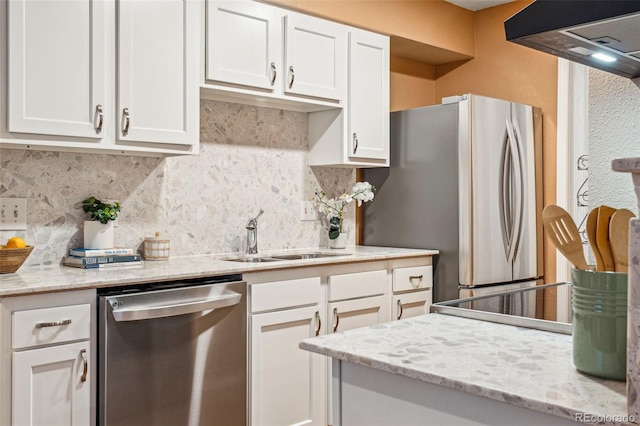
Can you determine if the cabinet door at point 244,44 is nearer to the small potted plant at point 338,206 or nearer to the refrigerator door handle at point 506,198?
the small potted plant at point 338,206

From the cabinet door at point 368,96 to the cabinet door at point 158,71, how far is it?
1.08 metres

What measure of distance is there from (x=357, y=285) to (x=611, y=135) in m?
1.77

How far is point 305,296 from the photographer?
3.00m

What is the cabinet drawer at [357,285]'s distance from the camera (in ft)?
10.3

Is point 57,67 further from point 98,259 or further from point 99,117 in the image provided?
point 98,259

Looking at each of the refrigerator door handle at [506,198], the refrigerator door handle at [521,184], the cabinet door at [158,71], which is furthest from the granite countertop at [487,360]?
the refrigerator door handle at [521,184]

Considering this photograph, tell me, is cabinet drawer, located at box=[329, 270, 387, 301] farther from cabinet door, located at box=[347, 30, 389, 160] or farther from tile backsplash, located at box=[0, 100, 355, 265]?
cabinet door, located at box=[347, 30, 389, 160]

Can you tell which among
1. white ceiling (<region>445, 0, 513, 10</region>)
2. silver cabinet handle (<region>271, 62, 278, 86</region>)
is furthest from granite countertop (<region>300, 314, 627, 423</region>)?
white ceiling (<region>445, 0, 513, 10</region>)

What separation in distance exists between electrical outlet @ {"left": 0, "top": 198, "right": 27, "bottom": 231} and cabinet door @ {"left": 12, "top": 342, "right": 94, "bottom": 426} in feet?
2.47

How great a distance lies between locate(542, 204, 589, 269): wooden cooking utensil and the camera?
3.54 feet

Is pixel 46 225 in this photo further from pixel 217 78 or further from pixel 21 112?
pixel 217 78

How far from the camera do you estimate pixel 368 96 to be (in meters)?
3.73

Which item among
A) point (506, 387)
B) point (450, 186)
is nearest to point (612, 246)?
point (506, 387)

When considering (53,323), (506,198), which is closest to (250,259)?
(53,323)
